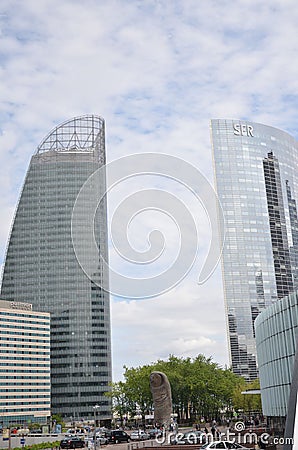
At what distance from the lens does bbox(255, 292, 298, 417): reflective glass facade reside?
34.1 metres

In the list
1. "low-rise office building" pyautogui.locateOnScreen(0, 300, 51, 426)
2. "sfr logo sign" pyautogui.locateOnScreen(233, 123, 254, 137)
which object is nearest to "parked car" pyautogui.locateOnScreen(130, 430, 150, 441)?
"low-rise office building" pyautogui.locateOnScreen(0, 300, 51, 426)

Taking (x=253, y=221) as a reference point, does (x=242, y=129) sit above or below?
above

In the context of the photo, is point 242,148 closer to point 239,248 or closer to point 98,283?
point 239,248

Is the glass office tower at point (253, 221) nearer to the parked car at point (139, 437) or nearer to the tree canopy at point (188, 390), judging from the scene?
the tree canopy at point (188, 390)

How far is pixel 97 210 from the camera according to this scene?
162m

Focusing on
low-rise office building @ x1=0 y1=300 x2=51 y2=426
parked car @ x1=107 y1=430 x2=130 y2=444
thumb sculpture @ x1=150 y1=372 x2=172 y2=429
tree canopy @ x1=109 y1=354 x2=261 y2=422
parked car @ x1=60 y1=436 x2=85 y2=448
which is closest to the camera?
parked car @ x1=60 y1=436 x2=85 y2=448

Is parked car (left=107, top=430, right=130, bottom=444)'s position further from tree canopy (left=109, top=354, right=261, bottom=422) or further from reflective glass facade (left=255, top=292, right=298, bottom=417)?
tree canopy (left=109, top=354, right=261, bottom=422)

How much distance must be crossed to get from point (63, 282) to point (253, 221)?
176 ft

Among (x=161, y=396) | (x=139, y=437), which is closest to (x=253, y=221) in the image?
(x=161, y=396)

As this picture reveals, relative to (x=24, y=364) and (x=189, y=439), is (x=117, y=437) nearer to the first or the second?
(x=189, y=439)

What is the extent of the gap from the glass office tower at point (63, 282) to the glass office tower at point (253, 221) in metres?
33.8

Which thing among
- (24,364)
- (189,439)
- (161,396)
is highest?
(24,364)

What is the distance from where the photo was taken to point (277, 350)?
123 ft

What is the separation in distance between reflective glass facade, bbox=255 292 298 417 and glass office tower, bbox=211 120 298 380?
106m
